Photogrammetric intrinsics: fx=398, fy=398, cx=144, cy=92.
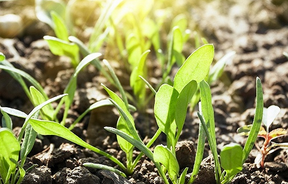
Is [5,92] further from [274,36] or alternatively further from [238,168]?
[274,36]

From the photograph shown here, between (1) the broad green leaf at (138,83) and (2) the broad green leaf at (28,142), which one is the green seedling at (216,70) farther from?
(2) the broad green leaf at (28,142)

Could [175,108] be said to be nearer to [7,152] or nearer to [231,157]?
[231,157]

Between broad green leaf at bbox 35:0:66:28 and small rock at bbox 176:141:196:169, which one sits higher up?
broad green leaf at bbox 35:0:66:28

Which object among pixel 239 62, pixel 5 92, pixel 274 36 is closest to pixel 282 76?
pixel 239 62

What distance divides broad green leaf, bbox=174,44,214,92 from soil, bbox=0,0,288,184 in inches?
8.6

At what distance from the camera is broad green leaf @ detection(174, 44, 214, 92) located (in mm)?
1082

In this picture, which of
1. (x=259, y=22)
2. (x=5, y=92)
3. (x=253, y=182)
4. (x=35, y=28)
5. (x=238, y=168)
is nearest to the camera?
(x=238, y=168)

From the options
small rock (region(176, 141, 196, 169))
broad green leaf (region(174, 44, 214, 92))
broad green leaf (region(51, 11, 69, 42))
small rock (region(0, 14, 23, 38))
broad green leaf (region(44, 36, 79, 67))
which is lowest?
small rock (region(176, 141, 196, 169))

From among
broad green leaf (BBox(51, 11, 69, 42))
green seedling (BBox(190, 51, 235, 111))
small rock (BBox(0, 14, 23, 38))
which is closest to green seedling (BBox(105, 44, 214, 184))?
green seedling (BBox(190, 51, 235, 111))

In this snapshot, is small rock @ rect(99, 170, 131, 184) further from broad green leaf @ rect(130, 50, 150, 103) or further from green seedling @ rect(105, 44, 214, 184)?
→ broad green leaf @ rect(130, 50, 150, 103)

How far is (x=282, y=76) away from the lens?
1771mm

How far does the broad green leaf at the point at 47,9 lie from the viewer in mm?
1732

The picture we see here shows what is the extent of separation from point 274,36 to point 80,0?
43.4 inches

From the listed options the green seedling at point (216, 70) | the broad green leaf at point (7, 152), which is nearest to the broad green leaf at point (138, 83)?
the green seedling at point (216, 70)
